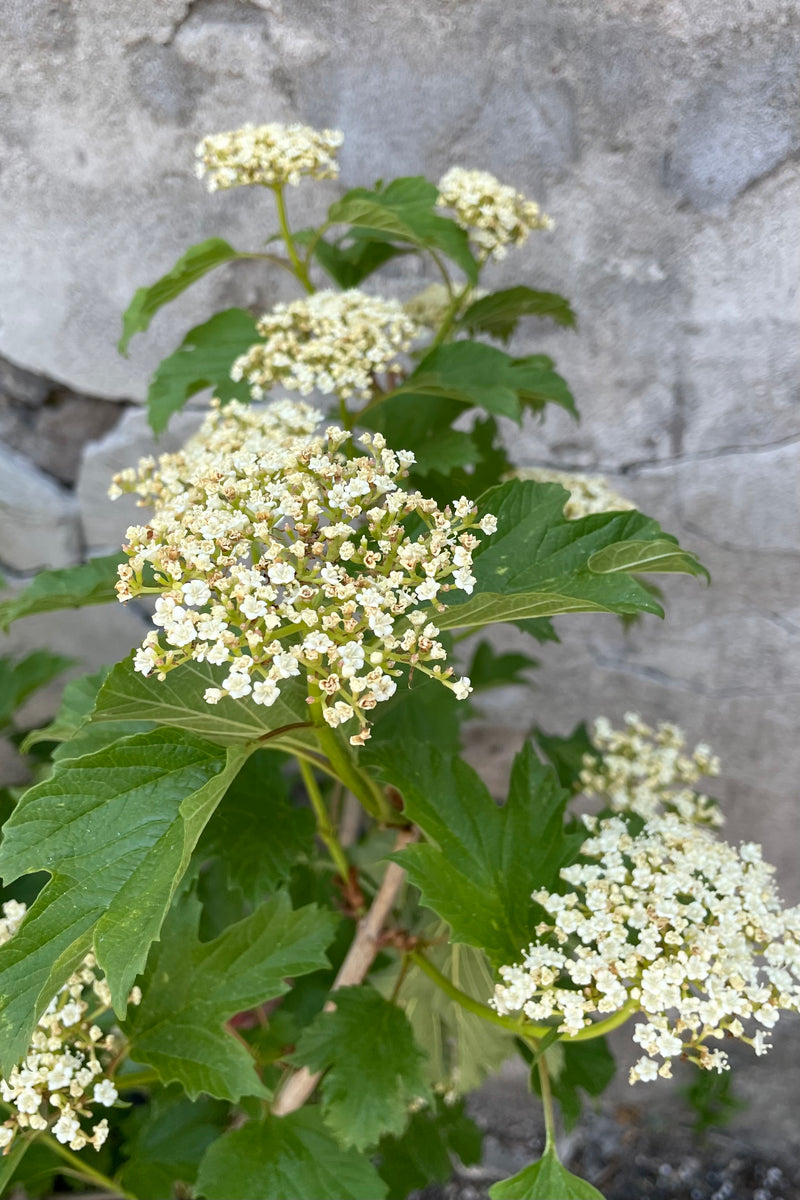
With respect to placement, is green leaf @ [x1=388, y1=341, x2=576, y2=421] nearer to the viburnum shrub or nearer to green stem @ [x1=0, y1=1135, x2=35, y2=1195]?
the viburnum shrub

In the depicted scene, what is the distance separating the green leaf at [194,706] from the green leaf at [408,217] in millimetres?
476

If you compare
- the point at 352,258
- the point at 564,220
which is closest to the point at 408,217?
the point at 352,258

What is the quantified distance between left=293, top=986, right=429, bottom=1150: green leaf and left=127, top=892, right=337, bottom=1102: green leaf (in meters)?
0.07

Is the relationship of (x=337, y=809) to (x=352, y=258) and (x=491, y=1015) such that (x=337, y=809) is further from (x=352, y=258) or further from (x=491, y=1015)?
(x=352, y=258)

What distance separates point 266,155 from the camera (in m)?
0.86

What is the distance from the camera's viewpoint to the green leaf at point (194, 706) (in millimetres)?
574

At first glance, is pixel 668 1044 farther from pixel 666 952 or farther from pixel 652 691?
pixel 652 691

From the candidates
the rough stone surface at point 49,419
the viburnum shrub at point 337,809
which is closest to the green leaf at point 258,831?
the viburnum shrub at point 337,809

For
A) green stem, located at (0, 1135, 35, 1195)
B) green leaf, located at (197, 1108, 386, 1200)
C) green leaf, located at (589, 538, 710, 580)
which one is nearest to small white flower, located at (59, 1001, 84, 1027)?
green stem, located at (0, 1135, 35, 1195)

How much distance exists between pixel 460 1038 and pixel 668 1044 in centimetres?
54

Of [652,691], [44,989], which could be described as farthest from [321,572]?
[652,691]

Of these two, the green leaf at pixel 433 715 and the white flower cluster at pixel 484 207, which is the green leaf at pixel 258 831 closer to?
the green leaf at pixel 433 715

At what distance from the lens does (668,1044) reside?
598 mm

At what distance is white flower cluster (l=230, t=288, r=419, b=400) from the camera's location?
0.83m
